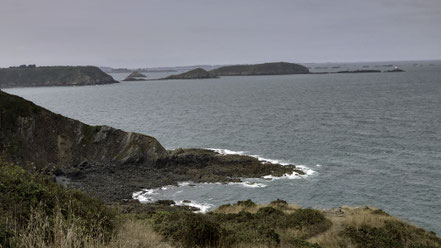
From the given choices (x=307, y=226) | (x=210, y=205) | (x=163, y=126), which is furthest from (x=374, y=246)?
(x=163, y=126)

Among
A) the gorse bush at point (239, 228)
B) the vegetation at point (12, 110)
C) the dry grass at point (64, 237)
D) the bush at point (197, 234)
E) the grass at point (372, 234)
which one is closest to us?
the dry grass at point (64, 237)

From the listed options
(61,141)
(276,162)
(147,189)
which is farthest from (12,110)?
(276,162)

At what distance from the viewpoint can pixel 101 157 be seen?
2093 inches

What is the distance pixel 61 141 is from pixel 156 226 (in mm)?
41410

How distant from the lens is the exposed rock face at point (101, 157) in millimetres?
46812

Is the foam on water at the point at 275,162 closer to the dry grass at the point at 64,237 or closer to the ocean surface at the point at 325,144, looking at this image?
the ocean surface at the point at 325,144

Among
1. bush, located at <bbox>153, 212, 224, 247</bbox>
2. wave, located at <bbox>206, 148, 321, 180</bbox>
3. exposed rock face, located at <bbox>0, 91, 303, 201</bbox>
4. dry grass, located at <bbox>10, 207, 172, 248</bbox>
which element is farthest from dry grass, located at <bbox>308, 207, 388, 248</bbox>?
exposed rock face, located at <bbox>0, 91, 303, 201</bbox>

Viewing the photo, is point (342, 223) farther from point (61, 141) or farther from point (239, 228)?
point (61, 141)

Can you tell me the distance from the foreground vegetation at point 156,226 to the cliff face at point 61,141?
30802mm

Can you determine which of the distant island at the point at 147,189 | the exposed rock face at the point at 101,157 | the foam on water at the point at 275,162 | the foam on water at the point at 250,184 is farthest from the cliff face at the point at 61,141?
the foam on water at the point at 250,184

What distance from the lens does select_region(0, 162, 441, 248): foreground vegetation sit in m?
8.30

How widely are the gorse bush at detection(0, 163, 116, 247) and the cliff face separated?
129 ft

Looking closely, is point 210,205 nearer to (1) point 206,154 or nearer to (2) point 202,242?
(1) point 206,154

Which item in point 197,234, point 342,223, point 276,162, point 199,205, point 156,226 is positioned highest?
point 197,234
